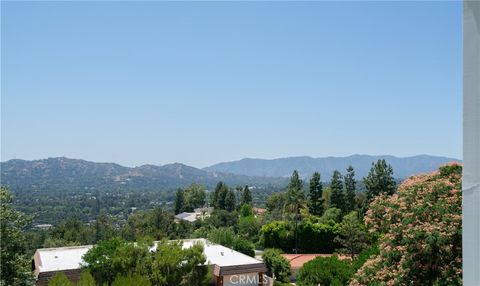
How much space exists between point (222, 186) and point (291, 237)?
21113 millimetres

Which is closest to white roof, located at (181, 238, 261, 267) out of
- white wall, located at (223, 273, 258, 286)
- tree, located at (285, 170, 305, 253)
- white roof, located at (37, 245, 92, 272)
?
white wall, located at (223, 273, 258, 286)

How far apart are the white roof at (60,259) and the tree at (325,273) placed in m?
6.67

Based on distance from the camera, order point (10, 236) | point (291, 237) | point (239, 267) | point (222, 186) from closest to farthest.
Answer: point (10, 236), point (239, 267), point (291, 237), point (222, 186)

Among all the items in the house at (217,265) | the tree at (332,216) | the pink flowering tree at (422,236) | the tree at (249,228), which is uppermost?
the pink flowering tree at (422,236)

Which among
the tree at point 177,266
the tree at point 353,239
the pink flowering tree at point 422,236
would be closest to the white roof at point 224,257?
the tree at point 177,266

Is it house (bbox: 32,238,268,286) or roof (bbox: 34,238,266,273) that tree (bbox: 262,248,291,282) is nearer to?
house (bbox: 32,238,268,286)

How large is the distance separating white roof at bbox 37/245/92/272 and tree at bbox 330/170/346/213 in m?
20.4

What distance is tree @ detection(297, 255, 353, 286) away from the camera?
1261 cm

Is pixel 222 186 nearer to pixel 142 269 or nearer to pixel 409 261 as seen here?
pixel 142 269

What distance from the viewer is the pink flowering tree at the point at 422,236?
19.3 feet

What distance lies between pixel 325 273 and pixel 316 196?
21.3 m

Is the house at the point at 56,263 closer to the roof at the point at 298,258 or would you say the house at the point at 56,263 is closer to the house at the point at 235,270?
the house at the point at 235,270

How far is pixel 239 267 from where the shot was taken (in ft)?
52.3

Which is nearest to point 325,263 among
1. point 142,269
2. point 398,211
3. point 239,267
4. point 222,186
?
point 239,267
